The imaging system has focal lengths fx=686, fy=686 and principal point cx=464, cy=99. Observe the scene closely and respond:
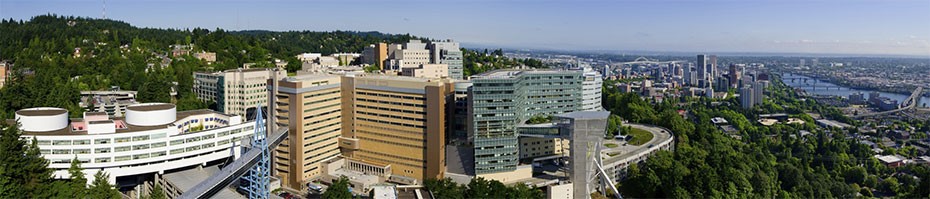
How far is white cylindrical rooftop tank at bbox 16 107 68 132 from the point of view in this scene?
12.8 meters

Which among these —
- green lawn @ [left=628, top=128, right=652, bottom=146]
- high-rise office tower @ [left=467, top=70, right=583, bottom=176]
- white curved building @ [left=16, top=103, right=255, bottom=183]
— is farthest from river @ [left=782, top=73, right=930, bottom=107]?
white curved building @ [left=16, top=103, right=255, bottom=183]

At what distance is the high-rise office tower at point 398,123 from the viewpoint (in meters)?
13.5

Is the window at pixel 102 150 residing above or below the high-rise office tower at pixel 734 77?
below

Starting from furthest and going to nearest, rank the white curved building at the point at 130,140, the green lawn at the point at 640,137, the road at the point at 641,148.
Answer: the green lawn at the point at 640,137 → the road at the point at 641,148 → the white curved building at the point at 130,140

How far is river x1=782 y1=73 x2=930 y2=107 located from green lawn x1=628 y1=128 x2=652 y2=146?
52.4ft

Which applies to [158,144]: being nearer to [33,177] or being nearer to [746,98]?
[33,177]

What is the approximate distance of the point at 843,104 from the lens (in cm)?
3041

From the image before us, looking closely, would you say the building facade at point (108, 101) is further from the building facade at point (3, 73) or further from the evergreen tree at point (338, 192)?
the evergreen tree at point (338, 192)

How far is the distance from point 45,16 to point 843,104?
36380mm

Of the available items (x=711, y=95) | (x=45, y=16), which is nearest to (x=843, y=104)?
(x=711, y=95)

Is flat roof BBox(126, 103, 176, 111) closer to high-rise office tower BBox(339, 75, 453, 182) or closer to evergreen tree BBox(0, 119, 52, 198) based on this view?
evergreen tree BBox(0, 119, 52, 198)

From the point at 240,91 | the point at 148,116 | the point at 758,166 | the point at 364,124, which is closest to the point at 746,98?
the point at 758,166

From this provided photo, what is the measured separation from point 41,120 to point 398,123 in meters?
6.71

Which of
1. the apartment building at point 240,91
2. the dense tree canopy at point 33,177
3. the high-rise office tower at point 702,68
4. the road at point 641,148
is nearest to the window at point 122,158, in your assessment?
the dense tree canopy at point 33,177
